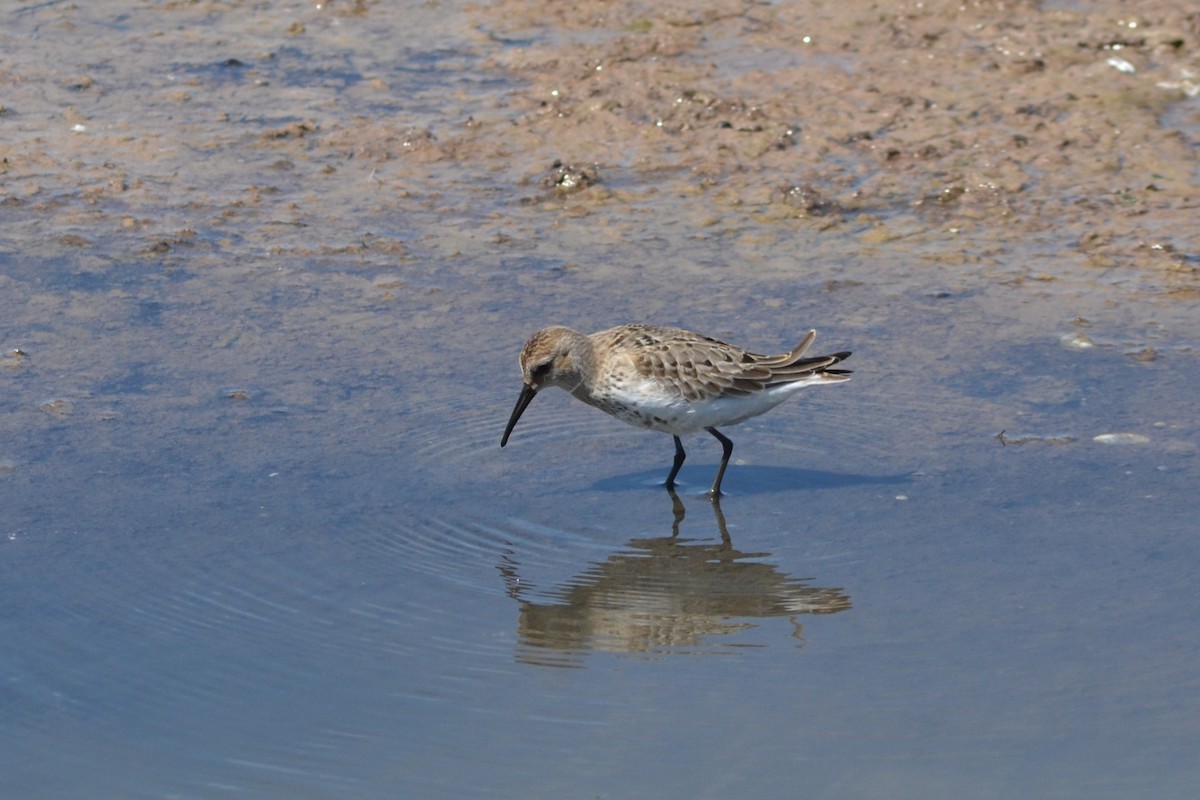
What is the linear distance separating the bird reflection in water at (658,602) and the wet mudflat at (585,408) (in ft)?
0.08

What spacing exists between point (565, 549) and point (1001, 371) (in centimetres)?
287

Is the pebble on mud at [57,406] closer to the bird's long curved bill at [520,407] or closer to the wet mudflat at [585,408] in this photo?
the wet mudflat at [585,408]

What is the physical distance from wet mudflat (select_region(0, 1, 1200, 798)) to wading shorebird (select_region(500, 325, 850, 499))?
33 cm

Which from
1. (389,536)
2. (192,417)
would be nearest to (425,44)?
(192,417)

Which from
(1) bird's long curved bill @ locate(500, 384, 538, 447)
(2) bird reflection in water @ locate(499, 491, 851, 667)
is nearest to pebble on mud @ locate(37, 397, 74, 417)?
(1) bird's long curved bill @ locate(500, 384, 538, 447)

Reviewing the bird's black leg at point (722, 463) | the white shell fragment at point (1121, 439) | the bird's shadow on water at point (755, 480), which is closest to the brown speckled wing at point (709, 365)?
the bird's black leg at point (722, 463)

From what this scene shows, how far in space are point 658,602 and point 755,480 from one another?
1.36 m

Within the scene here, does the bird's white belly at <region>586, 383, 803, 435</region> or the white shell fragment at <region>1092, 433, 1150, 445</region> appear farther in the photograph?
the white shell fragment at <region>1092, 433, 1150, 445</region>

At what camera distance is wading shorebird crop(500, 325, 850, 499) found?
7336mm

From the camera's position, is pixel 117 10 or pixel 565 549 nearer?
pixel 565 549

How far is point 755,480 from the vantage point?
755cm

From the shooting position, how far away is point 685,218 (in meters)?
10.1

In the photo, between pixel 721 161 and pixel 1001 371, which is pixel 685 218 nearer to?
pixel 721 161

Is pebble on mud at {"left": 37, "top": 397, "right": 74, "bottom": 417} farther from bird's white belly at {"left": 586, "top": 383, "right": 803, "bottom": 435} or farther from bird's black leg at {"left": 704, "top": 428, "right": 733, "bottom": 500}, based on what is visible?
bird's black leg at {"left": 704, "top": 428, "right": 733, "bottom": 500}
